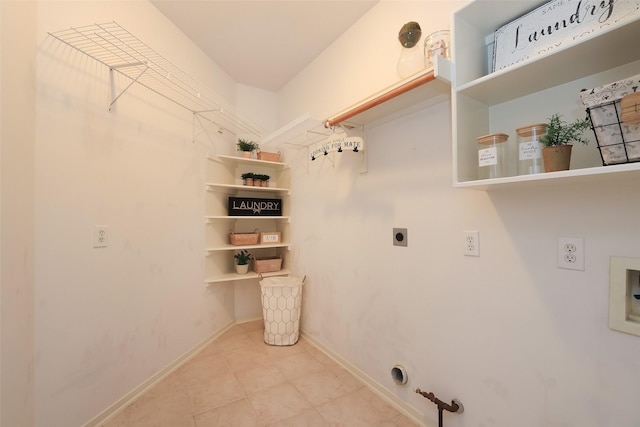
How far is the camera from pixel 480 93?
1.09 metres

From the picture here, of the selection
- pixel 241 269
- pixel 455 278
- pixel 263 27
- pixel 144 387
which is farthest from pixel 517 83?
pixel 144 387

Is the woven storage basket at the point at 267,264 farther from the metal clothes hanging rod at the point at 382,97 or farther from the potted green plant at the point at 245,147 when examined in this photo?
the metal clothes hanging rod at the point at 382,97

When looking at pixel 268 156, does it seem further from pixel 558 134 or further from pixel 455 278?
pixel 558 134

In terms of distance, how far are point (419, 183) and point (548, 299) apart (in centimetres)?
76

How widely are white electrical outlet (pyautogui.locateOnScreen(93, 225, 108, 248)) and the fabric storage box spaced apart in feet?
7.05

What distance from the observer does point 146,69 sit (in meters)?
1.54

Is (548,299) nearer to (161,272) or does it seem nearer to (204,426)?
(204,426)

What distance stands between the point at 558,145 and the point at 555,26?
43 cm

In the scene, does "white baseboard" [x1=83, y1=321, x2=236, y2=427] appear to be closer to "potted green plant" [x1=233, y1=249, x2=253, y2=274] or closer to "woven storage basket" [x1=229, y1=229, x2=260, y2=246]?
"potted green plant" [x1=233, y1=249, x2=253, y2=274]

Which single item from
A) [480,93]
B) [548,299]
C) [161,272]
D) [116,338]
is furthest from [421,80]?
[116,338]

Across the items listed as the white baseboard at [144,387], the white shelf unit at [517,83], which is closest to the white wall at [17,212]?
the white baseboard at [144,387]

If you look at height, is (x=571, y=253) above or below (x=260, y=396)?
above

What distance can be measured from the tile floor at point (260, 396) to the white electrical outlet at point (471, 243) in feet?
3.33

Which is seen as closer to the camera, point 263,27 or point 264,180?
point 263,27
